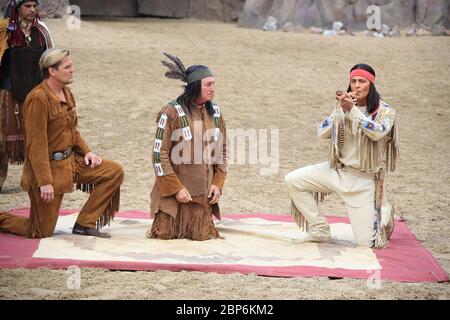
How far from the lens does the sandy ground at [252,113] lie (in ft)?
17.0

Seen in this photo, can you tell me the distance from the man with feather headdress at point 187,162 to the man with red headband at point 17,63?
164 centimetres

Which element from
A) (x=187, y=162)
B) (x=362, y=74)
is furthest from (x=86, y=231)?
(x=362, y=74)

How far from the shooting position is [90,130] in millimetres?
Result: 10000

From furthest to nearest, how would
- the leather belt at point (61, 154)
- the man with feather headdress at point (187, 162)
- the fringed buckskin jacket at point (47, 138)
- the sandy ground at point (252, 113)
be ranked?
1. the man with feather headdress at point (187, 162)
2. the leather belt at point (61, 154)
3. the fringed buckskin jacket at point (47, 138)
4. the sandy ground at point (252, 113)

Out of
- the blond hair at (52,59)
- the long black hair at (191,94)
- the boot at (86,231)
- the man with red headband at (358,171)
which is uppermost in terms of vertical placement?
the blond hair at (52,59)

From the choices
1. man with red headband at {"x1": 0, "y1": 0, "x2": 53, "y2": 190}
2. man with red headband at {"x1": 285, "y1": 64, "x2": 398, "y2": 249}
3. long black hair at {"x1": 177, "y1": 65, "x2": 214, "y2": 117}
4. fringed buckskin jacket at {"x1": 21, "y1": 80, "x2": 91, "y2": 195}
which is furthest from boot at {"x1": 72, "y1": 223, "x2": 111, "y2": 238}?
man with red headband at {"x1": 0, "y1": 0, "x2": 53, "y2": 190}

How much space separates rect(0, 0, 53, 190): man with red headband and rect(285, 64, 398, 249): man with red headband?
253 centimetres

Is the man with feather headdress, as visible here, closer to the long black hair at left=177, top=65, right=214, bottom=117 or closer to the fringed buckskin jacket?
the long black hair at left=177, top=65, right=214, bottom=117

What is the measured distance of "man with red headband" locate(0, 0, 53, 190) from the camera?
7312mm

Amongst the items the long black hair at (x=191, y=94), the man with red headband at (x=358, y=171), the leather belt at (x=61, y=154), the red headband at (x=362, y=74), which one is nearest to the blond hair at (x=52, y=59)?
the leather belt at (x=61, y=154)

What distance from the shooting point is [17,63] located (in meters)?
7.35

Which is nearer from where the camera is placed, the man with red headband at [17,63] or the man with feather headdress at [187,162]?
the man with feather headdress at [187,162]

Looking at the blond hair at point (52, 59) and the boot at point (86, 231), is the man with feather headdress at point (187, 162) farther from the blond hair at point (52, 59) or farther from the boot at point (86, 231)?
the blond hair at point (52, 59)
